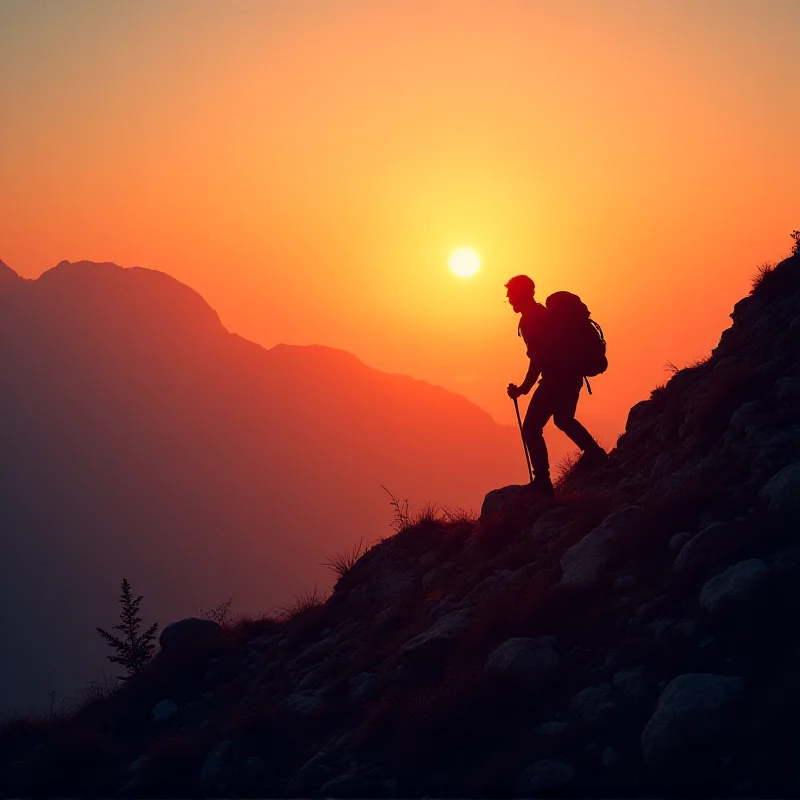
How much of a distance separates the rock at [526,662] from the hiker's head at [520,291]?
5.77 meters

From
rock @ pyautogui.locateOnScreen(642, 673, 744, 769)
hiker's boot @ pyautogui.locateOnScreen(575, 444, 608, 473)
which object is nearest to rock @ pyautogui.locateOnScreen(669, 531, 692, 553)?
rock @ pyautogui.locateOnScreen(642, 673, 744, 769)

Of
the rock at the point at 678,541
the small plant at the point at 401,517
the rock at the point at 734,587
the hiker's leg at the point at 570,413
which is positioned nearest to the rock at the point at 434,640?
the rock at the point at 678,541

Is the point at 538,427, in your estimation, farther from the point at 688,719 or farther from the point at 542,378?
the point at 688,719

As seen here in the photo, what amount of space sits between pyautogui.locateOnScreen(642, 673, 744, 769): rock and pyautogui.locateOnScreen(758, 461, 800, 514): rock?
2.10 meters

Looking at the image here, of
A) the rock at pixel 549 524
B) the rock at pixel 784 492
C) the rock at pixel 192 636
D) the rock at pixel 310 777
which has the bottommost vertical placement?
the rock at pixel 310 777

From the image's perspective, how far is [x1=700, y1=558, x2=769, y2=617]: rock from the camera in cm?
673

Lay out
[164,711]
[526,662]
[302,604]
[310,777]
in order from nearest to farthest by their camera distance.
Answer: [526,662]
[310,777]
[164,711]
[302,604]

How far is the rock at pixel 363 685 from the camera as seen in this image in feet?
31.2

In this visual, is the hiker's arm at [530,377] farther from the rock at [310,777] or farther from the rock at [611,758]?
the rock at [611,758]

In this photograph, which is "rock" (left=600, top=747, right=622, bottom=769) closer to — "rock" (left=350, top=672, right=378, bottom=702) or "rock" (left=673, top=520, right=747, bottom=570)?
"rock" (left=673, top=520, right=747, bottom=570)

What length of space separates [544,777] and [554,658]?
1.49 meters

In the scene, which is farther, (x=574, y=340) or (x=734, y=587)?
(x=574, y=340)

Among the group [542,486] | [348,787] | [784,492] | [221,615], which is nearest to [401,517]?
[542,486]

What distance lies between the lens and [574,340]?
40.1ft
